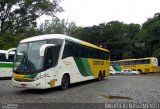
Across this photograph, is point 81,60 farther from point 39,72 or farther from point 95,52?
point 39,72

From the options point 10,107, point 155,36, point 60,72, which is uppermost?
point 155,36

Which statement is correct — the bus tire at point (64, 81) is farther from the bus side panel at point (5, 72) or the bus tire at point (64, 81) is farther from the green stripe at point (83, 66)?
the bus side panel at point (5, 72)

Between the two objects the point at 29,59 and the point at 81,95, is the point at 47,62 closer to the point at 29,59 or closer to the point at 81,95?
the point at 29,59

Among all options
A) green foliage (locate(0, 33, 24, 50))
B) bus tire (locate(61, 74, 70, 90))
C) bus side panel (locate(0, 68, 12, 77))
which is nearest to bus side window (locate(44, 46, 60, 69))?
bus tire (locate(61, 74, 70, 90))

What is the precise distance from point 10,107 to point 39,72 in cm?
420

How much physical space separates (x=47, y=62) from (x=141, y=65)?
144 feet

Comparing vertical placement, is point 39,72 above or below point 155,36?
below

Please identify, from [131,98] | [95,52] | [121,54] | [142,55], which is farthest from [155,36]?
[131,98]

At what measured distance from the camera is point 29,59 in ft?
50.1

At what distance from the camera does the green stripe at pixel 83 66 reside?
19.4 meters

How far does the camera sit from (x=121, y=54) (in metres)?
83.4

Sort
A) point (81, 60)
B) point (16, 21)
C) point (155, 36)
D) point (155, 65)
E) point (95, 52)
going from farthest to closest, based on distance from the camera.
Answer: point (155, 36) < point (155, 65) < point (16, 21) < point (95, 52) < point (81, 60)

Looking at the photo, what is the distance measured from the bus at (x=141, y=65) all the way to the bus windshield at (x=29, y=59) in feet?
138

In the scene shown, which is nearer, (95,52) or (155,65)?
(95,52)
